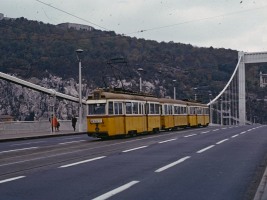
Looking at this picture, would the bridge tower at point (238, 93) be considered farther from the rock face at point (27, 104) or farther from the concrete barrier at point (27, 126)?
the concrete barrier at point (27, 126)

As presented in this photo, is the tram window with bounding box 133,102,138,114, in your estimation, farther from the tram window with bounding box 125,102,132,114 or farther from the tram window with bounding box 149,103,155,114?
the tram window with bounding box 149,103,155,114

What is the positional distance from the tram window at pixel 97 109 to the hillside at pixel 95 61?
7225 cm

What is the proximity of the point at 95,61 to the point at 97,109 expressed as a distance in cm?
8999

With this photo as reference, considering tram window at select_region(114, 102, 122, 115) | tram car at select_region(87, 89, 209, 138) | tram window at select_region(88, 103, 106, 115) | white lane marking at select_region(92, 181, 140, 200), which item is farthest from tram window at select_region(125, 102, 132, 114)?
white lane marking at select_region(92, 181, 140, 200)

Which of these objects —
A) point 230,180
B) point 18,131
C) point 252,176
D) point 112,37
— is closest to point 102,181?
point 230,180

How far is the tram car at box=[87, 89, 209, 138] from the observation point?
1134 inches

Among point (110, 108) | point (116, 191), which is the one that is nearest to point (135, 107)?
point (110, 108)

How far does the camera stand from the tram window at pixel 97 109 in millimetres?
28948

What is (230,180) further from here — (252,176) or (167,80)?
(167,80)

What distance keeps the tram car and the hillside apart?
63.3 meters

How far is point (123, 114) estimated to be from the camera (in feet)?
99.2

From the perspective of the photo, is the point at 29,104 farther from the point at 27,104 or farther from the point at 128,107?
the point at 128,107

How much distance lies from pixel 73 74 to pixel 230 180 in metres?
115

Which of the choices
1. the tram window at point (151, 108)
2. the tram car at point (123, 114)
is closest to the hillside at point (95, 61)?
the tram car at point (123, 114)
